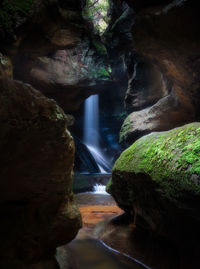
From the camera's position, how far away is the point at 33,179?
2268mm

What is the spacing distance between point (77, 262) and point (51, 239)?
979mm

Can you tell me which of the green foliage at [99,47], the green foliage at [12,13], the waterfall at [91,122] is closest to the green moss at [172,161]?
the green foliage at [12,13]

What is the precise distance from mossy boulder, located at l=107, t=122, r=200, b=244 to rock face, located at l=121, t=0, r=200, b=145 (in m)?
3.75

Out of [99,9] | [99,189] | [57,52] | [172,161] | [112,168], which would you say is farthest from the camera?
[99,9]

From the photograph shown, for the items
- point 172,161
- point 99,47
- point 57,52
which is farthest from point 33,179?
point 99,47

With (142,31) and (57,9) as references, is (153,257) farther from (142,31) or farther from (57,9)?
(57,9)

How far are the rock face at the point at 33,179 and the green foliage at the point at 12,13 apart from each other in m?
5.78

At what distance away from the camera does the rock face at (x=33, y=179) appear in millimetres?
1785

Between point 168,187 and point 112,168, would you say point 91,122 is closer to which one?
point 112,168

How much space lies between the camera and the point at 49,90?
12109 mm

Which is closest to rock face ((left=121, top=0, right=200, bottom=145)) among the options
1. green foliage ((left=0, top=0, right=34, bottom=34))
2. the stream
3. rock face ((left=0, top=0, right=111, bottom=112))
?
rock face ((left=0, top=0, right=111, bottom=112))

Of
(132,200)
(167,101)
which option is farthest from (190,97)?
(132,200)

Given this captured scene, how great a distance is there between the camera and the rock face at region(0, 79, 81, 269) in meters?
1.79

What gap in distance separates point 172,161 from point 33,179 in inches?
72.7
